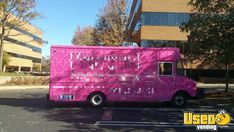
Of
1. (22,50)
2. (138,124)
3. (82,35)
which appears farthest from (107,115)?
(22,50)

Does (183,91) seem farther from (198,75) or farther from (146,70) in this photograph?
(198,75)

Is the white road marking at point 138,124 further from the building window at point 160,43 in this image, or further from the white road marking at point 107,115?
the building window at point 160,43

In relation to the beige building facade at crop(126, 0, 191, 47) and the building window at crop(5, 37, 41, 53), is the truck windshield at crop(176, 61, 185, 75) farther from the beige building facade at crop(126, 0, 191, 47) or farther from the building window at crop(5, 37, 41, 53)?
the building window at crop(5, 37, 41, 53)

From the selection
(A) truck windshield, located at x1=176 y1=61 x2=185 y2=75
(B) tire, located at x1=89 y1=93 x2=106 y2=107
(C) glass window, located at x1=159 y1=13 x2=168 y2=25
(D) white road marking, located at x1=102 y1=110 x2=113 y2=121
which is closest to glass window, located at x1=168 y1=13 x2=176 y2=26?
(C) glass window, located at x1=159 y1=13 x2=168 y2=25

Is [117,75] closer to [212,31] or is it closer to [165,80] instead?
[165,80]

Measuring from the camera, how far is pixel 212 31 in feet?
75.3

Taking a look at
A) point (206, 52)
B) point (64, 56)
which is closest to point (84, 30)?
point (206, 52)

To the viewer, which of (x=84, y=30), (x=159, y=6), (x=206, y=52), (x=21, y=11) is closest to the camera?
(x=206, y=52)

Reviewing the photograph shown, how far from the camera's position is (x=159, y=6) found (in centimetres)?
5159

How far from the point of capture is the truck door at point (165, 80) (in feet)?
60.5

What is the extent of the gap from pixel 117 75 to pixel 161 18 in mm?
34504

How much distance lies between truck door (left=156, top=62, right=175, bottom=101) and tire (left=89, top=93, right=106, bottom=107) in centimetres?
255

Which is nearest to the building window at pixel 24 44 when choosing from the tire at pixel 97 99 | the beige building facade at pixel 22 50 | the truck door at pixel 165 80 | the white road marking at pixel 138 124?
the beige building facade at pixel 22 50

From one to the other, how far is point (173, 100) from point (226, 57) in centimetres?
583
